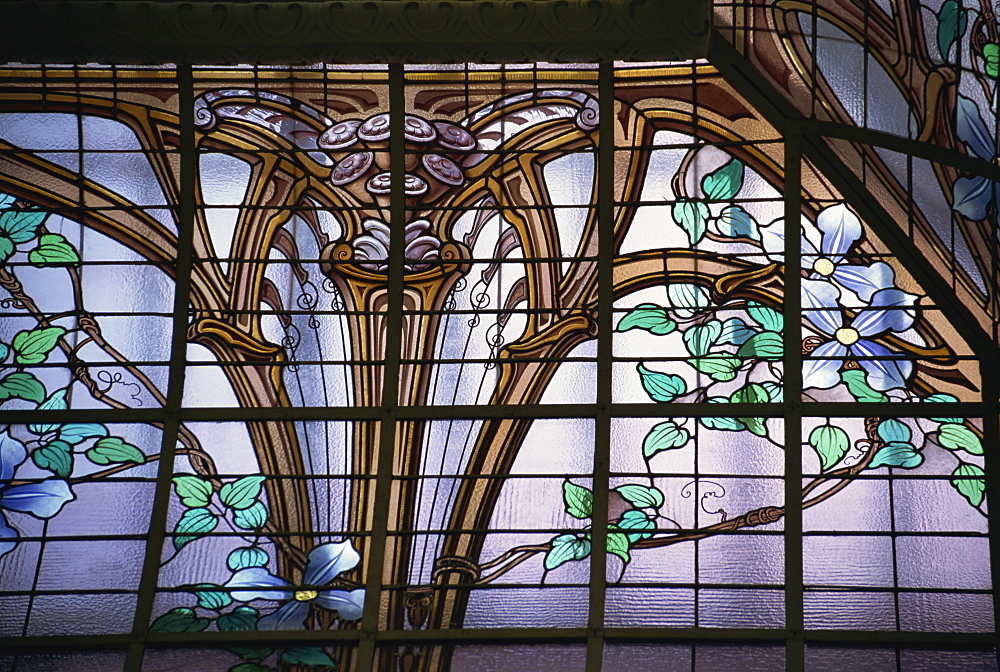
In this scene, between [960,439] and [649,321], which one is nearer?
[960,439]

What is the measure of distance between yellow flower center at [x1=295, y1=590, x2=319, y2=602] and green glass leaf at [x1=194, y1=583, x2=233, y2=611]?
41cm

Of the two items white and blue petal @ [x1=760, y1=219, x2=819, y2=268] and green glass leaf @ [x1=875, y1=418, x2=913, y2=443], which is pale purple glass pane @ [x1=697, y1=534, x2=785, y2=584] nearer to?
green glass leaf @ [x1=875, y1=418, x2=913, y2=443]

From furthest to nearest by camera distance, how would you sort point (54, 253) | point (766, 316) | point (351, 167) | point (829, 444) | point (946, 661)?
point (351, 167), point (54, 253), point (766, 316), point (829, 444), point (946, 661)

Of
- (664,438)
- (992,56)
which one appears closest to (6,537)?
(664,438)

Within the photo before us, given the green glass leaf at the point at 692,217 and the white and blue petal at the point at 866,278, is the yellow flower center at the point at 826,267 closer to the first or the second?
the white and blue petal at the point at 866,278

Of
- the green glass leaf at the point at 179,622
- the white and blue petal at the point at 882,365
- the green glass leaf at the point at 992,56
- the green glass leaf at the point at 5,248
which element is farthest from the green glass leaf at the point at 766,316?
the green glass leaf at the point at 5,248

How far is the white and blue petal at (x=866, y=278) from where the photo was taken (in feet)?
29.6

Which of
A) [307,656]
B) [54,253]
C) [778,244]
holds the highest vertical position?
[778,244]

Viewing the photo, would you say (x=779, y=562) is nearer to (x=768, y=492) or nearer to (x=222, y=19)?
(x=768, y=492)

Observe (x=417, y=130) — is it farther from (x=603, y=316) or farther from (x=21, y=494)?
(x=21, y=494)

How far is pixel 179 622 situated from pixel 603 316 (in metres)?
3.22

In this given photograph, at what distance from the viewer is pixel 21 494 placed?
9008 millimetres

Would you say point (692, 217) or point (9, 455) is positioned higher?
point (692, 217)

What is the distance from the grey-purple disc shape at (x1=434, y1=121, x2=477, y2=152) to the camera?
933 cm
